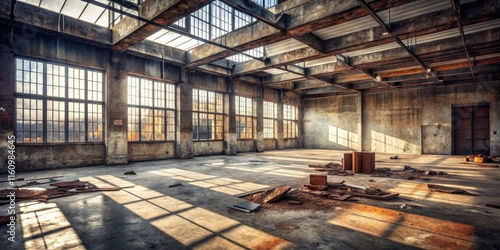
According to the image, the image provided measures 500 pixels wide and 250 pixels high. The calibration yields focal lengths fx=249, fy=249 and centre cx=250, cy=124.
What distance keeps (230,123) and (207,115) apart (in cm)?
162

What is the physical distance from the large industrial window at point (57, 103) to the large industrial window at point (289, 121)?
1423cm

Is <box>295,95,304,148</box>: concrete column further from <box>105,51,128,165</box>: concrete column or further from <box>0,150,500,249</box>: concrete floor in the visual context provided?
<box>0,150,500,249</box>: concrete floor

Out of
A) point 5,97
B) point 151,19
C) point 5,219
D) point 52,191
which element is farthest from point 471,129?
point 5,97

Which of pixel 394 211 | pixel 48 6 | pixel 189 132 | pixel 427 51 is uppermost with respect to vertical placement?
pixel 48 6

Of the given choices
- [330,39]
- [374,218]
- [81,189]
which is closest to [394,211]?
[374,218]

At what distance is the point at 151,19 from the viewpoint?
7332mm

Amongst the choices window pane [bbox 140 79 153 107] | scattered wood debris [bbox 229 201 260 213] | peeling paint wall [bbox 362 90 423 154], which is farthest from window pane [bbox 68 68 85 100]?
peeling paint wall [bbox 362 90 423 154]

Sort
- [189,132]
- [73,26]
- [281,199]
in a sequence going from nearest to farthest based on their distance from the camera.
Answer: [281,199], [73,26], [189,132]

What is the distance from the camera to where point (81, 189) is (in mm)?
5871

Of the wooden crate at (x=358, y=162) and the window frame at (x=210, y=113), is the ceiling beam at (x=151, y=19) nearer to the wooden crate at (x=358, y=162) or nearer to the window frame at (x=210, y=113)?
the window frame at (x=210, y=113)

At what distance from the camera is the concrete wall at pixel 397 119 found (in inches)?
616

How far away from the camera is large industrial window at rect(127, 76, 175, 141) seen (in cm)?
1174

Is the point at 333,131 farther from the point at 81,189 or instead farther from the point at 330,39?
the point at 81,189

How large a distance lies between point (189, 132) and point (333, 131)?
12722 mm
